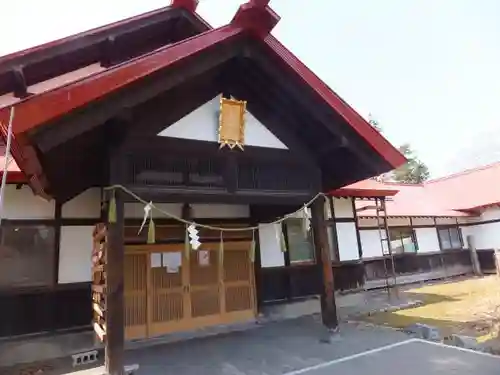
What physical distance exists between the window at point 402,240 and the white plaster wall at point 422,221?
42 centimetres

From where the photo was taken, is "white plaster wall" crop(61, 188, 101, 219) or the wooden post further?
"white plaster wall" crop(61, 188, 101, 219)

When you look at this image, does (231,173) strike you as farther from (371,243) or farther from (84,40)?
(371,243)

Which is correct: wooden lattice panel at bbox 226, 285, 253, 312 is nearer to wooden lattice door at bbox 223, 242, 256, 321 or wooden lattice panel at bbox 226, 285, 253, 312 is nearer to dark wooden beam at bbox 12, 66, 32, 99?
wooden lattice door at bbox 223, 242, 256, 321

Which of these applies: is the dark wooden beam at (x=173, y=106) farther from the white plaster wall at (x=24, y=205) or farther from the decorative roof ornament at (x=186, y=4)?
the decorative roof ornament at (x=186, y=4)

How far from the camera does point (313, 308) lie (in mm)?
8938

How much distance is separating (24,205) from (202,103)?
3.65m

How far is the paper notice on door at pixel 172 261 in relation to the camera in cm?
732

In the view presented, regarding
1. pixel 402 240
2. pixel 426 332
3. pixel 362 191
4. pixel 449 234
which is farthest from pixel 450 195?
pixel 426 332

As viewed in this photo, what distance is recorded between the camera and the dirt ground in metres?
6.58

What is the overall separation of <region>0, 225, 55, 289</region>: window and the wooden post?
7.83 ft

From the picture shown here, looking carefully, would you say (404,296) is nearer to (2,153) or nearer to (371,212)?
(371,212)

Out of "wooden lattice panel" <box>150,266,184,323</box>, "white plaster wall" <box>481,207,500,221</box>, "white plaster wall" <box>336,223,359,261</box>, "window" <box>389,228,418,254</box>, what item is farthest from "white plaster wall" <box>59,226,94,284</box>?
"white plaster wall" <box>481,207,500,221</box>

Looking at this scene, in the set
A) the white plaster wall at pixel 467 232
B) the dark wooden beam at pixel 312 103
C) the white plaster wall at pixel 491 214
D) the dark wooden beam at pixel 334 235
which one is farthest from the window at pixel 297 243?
the white plaster wall at pixel 491 214

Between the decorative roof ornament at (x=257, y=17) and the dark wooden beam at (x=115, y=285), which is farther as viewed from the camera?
the decorative roof ornament at (x=257, y=17)
